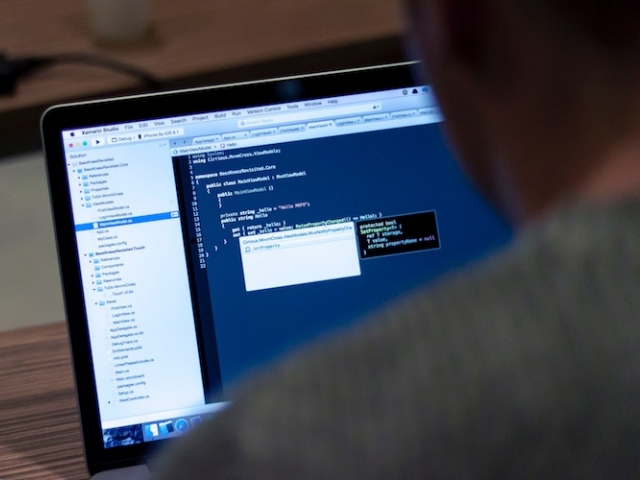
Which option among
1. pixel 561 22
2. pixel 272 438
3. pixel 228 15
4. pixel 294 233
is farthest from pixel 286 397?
pixel 228 15

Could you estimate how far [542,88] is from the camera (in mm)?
311

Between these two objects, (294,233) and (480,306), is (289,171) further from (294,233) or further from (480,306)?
(480,306)

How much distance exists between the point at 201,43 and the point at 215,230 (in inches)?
18.0

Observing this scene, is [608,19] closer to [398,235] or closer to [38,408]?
[398,235]

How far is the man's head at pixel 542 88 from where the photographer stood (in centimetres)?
29

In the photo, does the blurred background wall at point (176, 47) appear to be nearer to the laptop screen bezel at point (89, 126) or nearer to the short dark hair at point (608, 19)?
the laptop screen bezel at point (89, 126)

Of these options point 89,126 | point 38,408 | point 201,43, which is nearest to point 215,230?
point 89,126

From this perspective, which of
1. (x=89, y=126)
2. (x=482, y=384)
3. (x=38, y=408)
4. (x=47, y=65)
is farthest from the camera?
(x=47, y=65)

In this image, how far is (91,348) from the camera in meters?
0.73

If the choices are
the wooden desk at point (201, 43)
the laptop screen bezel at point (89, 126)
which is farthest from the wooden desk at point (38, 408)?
the wooden desk at point (201, 43)

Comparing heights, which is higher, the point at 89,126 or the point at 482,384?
the point at 89,126

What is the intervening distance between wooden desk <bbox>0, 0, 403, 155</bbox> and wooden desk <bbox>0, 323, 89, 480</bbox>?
1.00ft

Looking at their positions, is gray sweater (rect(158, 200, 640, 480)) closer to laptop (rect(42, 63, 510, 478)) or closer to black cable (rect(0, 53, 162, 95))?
laptop (rect(42, 63, 510, 478))

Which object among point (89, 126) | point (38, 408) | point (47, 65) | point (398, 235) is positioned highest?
point (47, 65)
